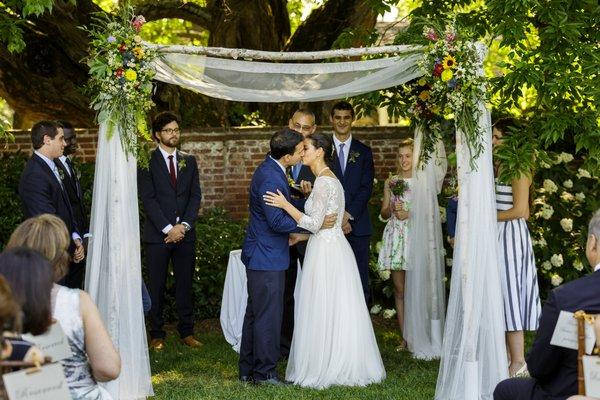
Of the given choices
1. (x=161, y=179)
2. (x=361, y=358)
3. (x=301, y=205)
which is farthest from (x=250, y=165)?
(x=361, y=358)

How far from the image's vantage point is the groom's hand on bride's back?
23.6 feet

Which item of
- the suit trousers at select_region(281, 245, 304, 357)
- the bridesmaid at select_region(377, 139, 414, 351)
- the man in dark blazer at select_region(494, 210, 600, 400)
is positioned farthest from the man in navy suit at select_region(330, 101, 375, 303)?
the man in dark blazer at select_region(494, 210, 600, 400)

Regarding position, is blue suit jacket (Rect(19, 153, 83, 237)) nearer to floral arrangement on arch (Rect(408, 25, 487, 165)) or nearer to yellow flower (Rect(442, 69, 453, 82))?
floral arrangement on arch (Rect(408, 25, 487, 165))

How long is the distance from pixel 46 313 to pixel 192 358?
15.6ft

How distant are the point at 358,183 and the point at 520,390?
3.83 metres

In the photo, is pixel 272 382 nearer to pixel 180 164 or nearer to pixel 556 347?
pixel 180 164

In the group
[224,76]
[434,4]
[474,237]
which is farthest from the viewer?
[434,4]

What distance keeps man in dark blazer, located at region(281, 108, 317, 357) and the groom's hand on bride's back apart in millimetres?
428

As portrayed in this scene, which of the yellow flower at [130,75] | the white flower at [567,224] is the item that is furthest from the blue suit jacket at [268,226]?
the white flower at [567,224]

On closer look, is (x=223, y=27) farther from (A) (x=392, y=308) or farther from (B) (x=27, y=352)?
(B) (x=27, y=352)

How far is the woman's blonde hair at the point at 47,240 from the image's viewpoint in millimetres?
4020

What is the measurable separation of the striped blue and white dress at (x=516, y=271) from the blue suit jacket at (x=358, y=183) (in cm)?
146

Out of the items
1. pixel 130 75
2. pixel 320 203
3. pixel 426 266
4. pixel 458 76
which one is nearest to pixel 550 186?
pixel 426 266

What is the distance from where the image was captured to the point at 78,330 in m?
3.99
